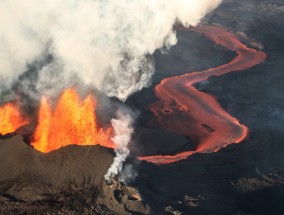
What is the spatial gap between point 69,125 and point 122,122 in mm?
6540

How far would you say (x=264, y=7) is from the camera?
85.9 meters

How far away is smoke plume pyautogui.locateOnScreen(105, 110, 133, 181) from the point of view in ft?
91.8

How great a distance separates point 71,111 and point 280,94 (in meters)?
25.7

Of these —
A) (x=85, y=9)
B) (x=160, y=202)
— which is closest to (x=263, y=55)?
(x=85, y=9)

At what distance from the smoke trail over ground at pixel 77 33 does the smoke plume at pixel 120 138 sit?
13.1ft

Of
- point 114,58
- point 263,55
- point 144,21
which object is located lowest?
point 263,55

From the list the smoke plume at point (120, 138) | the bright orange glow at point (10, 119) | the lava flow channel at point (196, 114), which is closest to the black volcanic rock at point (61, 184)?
the smoke plume at point (120, 138)

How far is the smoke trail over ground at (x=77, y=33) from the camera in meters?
36.3

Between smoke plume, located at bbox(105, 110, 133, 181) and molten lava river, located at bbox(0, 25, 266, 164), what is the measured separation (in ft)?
3.35

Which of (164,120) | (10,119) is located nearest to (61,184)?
(10,119)

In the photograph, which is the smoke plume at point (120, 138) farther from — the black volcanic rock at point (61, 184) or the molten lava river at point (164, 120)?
the molten lava river at point (164, 120)

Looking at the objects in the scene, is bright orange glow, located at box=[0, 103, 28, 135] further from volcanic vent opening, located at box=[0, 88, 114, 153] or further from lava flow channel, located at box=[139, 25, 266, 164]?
lava flow channel, located at box=[139, 25, 266, 164]

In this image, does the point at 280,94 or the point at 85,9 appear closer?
the point at 85,9

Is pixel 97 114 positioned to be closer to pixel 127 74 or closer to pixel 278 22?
pixel 127 74
